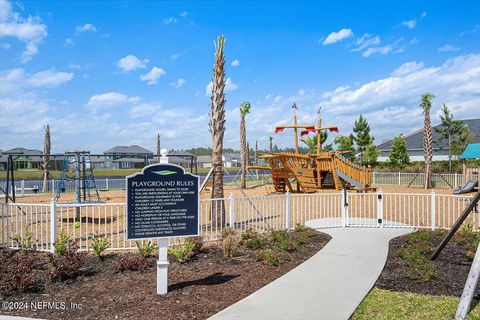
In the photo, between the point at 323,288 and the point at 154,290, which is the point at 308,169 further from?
the point at 154,290

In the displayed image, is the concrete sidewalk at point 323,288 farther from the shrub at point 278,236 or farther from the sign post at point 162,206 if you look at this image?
the sign post at point 162,206

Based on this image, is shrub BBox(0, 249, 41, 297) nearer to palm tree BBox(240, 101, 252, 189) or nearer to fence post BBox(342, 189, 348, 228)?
fence post BBox(342, 189, 348, 228)

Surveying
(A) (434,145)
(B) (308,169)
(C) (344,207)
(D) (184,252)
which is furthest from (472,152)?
(A) (434,145)

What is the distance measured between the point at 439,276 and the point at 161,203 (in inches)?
200

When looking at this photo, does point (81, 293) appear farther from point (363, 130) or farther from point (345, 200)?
point (363, 130)

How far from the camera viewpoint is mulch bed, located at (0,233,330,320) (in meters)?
5.50

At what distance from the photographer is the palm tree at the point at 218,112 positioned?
1279 cm

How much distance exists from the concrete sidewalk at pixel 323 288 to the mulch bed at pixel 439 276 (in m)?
0.18

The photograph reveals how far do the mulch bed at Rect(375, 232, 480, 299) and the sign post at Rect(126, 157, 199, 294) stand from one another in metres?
3.42

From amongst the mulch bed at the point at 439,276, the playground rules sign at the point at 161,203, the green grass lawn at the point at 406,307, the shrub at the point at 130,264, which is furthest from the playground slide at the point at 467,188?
the playground rules sign at the point at 161,203

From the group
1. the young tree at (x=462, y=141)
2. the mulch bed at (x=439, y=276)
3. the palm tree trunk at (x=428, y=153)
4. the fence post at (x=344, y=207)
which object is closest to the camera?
the mulch bed at (x=439, y=276)

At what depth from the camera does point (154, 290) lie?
21.0ft

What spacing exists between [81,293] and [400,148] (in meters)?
50.2

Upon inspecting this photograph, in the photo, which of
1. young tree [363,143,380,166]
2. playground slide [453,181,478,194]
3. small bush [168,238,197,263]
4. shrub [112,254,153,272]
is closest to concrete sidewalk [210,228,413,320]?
small bush [168,238,197,263]
